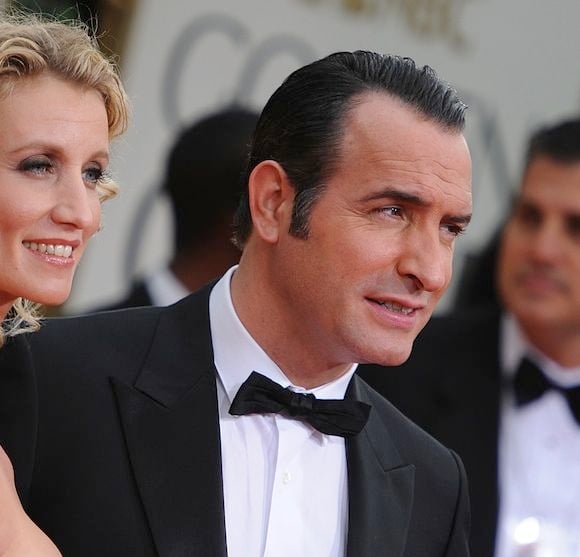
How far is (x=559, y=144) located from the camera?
4324mm

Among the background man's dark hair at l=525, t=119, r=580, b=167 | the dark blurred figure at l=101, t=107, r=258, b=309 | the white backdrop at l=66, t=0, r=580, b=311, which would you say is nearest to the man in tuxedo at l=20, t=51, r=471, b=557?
the dark blurred figure at l=101, t=107, r=258, b=309

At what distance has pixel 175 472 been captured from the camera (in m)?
2.38

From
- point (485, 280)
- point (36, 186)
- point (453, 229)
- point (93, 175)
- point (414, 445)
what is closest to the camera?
point (36, 186)

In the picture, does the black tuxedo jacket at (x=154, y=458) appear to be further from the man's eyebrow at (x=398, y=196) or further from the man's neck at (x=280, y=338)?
the man's eyebrow at (x=398, y=196)

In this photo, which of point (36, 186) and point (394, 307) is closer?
point (36, 186)

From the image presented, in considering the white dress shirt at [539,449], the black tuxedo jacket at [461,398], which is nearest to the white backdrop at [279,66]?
the black tuxedo jacket at [461,398]

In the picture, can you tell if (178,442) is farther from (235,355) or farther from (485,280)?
(485,280)

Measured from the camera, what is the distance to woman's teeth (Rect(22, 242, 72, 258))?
2.33 m

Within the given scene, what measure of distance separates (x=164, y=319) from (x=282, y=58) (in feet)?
9.44

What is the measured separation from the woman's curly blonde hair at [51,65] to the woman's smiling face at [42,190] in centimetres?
2

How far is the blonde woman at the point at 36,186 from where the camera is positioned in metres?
2.31

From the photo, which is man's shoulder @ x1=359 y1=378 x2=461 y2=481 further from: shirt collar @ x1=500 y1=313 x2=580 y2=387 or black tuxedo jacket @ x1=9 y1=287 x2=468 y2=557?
shirt collar @ x1=500 y1=313 x2=580 y2=387

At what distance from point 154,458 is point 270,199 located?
547 millimetres

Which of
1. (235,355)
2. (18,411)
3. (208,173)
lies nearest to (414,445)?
(235,355)
